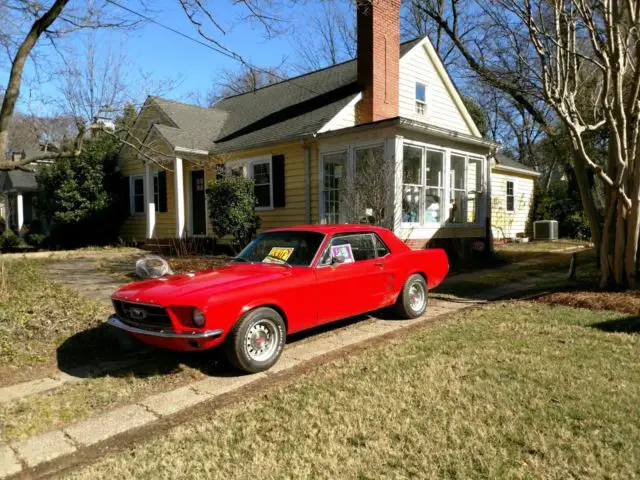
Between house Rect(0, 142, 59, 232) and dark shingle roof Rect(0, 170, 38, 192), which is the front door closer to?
house Rect(0, 142, 59, 232)

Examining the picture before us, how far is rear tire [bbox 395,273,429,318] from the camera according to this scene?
269 inches

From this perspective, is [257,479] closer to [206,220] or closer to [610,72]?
[610,72]

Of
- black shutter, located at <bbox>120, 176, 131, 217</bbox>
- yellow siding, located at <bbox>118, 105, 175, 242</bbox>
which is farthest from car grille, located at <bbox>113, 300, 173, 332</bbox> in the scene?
black shutter, located at <bbox>120, 176, 131, 217</bbox>

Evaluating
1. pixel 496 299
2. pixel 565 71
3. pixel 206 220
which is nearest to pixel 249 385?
pixel 496 299

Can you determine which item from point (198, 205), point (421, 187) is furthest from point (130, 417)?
point (198, 205)

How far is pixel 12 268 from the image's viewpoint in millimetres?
10312

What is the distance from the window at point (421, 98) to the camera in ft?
53.0

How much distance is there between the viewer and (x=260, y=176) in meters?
14.6

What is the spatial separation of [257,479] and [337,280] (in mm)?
3014

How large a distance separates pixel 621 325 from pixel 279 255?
4546 mm

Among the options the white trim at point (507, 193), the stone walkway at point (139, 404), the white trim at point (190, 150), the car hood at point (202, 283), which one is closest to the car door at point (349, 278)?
the stone walkway at point (139, 404)

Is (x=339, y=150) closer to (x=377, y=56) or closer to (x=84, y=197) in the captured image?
(x=377, y=56)

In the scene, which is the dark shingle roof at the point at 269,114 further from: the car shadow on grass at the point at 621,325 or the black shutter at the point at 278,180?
the car shadow on grass at the point at 621,325

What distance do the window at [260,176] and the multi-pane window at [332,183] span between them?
5.82 feet
